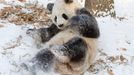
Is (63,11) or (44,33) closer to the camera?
(63,11)

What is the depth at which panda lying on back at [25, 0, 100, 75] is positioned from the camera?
14.6 ft

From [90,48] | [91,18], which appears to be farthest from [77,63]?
[91,18]

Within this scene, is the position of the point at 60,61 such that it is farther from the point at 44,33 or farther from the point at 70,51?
the point at 44,33

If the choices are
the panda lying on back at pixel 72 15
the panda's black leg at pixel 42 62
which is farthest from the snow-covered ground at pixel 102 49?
the panda lying on back at pixel 72 15

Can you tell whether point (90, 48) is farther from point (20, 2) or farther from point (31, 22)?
point (20, 2)

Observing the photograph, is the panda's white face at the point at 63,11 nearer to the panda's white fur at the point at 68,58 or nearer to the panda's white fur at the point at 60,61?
the panda's white fur at the point at 68,58

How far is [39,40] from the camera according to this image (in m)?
5.35

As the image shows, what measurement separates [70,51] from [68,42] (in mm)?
206

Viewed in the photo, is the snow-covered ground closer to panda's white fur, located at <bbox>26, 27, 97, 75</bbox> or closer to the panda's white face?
panda's white fur, located at <bbox>26, 27, 97, 75</bbox>

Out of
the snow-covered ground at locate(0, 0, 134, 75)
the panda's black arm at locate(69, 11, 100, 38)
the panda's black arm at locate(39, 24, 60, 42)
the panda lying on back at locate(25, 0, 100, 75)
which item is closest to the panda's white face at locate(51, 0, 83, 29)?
the panda lying on back at locate(25, 0, 100, 75)

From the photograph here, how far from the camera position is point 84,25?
4820mm

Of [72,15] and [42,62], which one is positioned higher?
[72,15]

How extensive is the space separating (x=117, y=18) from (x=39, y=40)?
2.29 m

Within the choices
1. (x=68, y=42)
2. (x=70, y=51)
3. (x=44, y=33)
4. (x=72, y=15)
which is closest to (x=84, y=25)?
(x=72, y=15)
